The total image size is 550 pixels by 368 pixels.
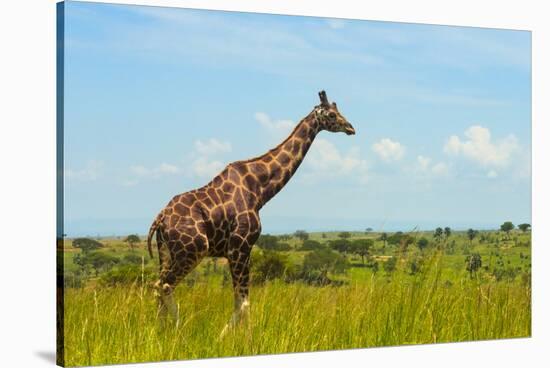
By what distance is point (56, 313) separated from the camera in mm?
9992

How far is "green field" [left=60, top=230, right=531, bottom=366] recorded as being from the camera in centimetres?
1009

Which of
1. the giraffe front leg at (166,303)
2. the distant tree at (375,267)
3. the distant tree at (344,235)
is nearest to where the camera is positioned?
the giraffe front leg at (166,303)

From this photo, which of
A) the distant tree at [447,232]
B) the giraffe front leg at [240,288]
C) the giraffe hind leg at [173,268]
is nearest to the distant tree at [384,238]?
the distant tree at [447,232]

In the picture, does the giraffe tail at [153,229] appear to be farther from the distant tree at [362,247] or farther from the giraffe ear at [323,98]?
the distant tree at [362,247]

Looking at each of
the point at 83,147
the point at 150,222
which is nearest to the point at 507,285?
the point at 150,222

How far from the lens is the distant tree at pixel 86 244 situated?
9.98 metres

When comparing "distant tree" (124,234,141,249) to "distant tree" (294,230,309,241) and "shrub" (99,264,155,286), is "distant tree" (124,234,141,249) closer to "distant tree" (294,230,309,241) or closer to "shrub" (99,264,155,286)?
"shrub" (99,264,155,286)

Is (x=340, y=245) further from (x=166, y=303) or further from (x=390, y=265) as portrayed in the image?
(x=166, y=303)

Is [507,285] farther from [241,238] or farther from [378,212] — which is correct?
[241,238]

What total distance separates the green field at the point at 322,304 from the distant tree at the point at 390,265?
1.0 inches

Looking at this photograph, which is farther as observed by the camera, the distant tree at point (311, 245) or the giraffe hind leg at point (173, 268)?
the distant tree at point (311, 245)

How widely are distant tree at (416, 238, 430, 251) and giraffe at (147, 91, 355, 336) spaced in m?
1.40

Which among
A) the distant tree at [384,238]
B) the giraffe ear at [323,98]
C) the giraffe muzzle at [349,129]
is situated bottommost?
the distant tree at [384,238]

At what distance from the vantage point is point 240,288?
34.8 ft
